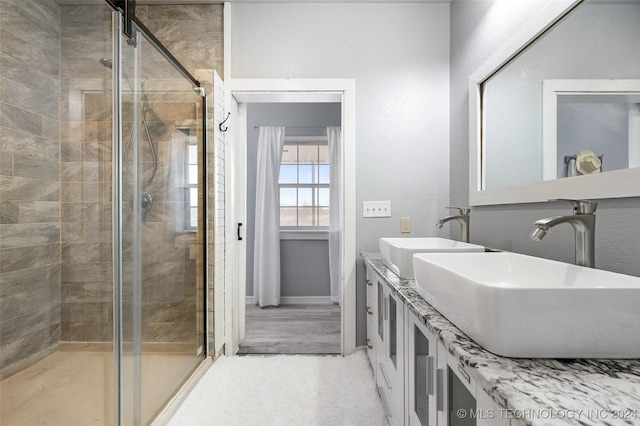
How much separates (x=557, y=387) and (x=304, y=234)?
3.45m

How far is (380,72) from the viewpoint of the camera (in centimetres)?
244

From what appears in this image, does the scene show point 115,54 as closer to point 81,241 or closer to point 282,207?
point 81,241

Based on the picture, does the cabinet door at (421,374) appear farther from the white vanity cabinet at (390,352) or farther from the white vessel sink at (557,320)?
the white vessel sink at (557,320)

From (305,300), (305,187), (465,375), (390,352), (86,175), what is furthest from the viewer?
(305,187)

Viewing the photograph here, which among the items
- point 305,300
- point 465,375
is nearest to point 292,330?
point 305,300

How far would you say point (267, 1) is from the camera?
240cm

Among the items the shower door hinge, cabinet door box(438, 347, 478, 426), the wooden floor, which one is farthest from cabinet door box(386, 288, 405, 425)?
the shower door hinge

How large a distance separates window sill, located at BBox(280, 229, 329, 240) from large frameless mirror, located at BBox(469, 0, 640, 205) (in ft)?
7.60

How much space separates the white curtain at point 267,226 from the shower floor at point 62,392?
239cm

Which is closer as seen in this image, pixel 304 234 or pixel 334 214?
pixel 334 214

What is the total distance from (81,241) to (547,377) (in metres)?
1.44

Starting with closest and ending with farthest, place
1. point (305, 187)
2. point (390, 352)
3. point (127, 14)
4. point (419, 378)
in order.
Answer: point (419, 378) → point (127, 14) → point (390, 352) → point (305, 187)

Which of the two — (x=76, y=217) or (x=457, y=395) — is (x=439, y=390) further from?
(x=76, y=217)

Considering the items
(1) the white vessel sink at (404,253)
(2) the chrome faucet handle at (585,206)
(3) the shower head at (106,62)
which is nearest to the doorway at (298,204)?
(1) the white vessel sink at (404,253)
